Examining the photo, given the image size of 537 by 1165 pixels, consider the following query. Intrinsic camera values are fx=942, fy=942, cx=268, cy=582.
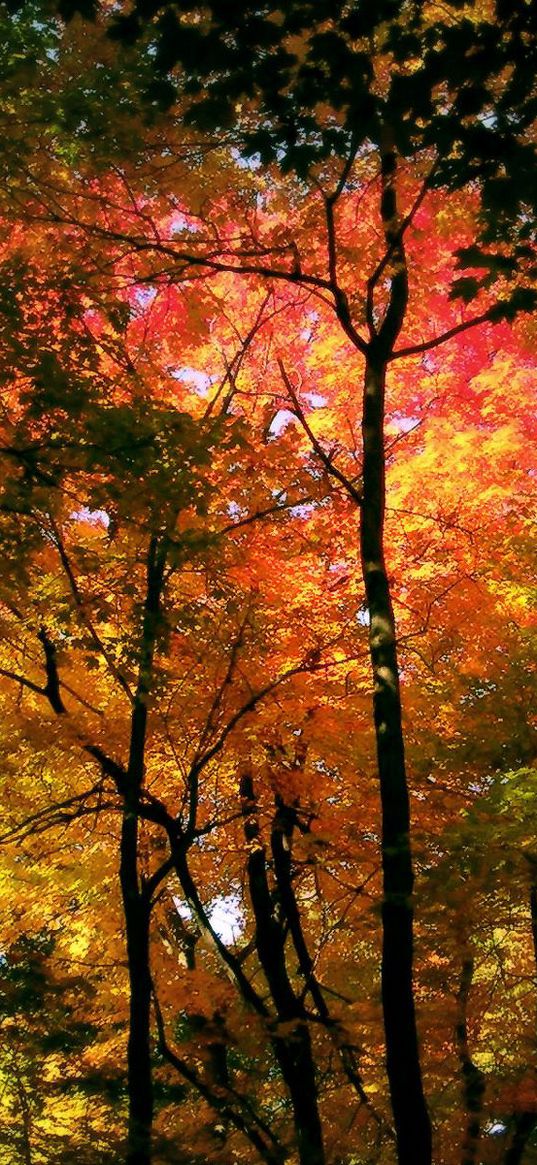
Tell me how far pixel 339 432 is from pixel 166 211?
4983 mm

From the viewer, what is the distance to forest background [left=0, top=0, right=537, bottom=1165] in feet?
20.2

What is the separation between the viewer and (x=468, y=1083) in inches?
423

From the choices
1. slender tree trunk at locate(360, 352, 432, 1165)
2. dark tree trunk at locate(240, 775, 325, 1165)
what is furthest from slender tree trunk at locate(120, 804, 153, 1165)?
slender tree trunk at locate(360, 352, 432, 1165)

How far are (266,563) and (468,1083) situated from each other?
639cm

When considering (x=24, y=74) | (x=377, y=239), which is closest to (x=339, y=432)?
(x=377, y=239)

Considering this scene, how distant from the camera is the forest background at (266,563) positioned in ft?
20.2

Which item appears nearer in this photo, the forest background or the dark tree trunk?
the forest background

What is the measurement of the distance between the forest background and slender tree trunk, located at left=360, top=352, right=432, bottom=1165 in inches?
0.9

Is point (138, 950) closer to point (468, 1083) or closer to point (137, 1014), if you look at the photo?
point (137, 1014)

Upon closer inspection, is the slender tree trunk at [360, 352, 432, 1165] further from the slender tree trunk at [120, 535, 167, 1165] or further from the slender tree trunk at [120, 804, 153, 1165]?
the slender tree trunk at [120, 804, 153, 1165]

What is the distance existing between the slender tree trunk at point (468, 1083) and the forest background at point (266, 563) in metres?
0.07

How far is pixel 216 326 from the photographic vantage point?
1122cm

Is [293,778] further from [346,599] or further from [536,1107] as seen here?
[536,1107]

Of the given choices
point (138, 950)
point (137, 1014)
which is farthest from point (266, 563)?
point (137, 1014)
